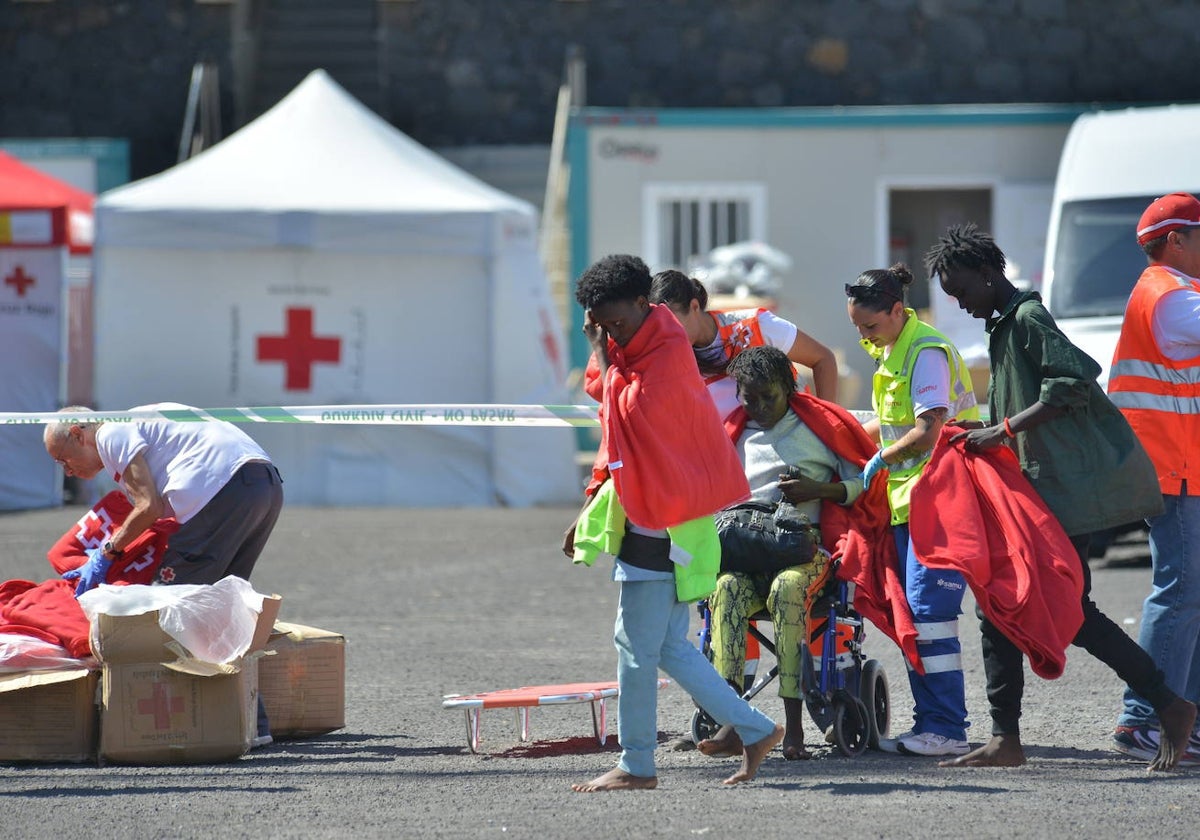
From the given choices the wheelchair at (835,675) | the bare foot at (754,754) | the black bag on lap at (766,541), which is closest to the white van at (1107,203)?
the wheelchair at (835,675)

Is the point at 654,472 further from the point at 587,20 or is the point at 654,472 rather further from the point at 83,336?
the point at 587,20

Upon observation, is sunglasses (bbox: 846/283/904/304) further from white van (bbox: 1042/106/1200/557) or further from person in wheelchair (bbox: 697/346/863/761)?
white van (bbox: 1042/106/1200/557)

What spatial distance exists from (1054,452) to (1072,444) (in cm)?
6

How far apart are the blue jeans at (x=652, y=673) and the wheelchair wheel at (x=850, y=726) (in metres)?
0.53

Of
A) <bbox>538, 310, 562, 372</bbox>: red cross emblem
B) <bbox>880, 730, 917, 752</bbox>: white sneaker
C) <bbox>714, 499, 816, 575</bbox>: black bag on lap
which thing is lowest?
<bbox>880, 730, 917, 752</bbox>: white sneaker

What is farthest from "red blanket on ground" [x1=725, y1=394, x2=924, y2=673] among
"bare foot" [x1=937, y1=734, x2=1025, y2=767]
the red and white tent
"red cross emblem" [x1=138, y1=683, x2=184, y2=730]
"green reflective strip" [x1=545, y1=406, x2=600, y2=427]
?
the red and white tent

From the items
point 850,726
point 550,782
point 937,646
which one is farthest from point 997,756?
point 550,782

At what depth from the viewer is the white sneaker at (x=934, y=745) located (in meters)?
5.80

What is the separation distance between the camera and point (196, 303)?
1487cm

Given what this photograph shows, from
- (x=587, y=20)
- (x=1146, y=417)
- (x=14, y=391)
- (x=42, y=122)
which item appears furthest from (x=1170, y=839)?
(x=42, y=122)

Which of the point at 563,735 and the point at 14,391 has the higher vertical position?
the point at 14,391

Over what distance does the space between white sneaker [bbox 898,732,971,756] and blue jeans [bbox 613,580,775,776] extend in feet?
2.29

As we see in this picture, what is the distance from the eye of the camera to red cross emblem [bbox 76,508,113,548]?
6.52 meters

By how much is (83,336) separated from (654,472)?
11.6m
